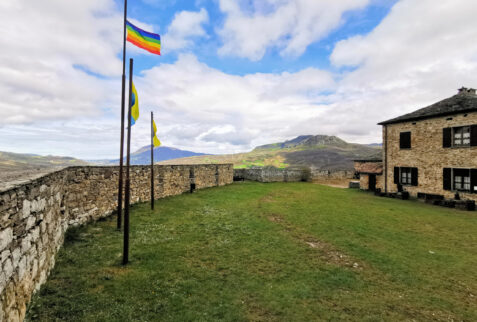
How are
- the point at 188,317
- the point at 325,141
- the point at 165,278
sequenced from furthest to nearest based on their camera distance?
the point at 325,141, the point at 165,278, the point at 188,317

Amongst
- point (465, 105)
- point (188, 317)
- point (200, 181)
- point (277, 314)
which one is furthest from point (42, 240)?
point (465, 105)

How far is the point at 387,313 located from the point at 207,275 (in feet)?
14.2

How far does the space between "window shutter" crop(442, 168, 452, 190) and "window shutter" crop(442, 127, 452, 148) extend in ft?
6.38

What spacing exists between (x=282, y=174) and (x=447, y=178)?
17.1 metres

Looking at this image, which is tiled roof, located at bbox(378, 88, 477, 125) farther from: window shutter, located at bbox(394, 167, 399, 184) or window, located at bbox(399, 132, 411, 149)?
window shutter, located at bbox(394, 167, 399, 184)

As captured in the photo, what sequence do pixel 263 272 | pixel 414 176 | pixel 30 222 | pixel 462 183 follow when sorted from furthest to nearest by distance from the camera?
pixel 414 176 < pixel 462 183 < pixel 263 272 < pixel 30 222

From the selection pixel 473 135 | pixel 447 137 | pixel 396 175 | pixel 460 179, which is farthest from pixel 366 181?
pixel 473 135

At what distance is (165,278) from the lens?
585cm

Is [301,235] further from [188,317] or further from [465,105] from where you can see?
[465,105]

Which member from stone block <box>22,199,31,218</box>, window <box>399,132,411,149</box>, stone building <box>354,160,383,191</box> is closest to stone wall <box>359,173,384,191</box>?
stone building <box>354,160,383,191</box>

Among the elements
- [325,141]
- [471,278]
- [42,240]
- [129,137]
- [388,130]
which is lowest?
[471,278]

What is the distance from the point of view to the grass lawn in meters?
4.73

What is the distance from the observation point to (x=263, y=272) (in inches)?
253

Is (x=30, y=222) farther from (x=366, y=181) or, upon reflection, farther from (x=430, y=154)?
(x=366, y=181)
